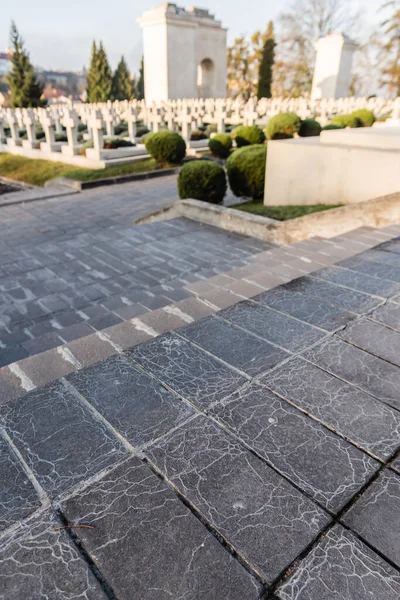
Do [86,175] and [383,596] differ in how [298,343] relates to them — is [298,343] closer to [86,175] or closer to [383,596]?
[383,596]

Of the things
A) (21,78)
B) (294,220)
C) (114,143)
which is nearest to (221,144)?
(114,143)

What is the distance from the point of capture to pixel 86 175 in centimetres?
1233

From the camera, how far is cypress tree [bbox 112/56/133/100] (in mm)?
43053

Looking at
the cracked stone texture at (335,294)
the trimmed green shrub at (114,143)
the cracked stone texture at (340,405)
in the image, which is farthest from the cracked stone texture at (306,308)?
the trimmed green shrub at (114,143)

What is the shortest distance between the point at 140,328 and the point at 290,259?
1895 millimetres

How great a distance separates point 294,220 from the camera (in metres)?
6.22

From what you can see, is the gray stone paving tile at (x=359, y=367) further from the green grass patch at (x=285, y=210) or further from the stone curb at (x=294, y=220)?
the green grass patch at (x=285, y=210)

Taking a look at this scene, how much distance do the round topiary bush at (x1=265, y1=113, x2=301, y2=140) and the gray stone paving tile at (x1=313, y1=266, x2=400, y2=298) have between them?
1333 cm

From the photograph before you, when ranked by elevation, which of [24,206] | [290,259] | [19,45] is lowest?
[24,206]

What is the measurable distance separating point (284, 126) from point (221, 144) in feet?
8.92

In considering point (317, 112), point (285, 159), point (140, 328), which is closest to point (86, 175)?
point (285, 159)

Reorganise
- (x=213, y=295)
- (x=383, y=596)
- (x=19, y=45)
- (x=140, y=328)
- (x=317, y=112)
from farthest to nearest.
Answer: (x=19, y=45)
(x=317, y=112)
(x=213, y=295)
(x=140, y=328)
(x=383, y=596)

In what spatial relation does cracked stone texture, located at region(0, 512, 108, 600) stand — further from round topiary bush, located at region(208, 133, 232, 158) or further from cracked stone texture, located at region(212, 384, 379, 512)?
round topiary bush, located at region(208, 133, 232, 158)

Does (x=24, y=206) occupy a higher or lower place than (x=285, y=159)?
lower
